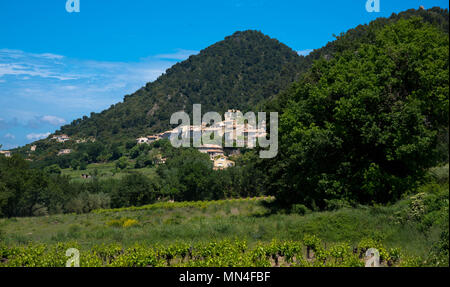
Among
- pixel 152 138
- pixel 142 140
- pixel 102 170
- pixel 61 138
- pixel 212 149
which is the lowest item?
pixel 102 170

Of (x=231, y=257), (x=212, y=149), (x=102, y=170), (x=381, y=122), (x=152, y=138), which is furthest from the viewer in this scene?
(x=152, y=138)

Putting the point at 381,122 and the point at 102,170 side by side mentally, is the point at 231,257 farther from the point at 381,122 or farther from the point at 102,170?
the point at 102,170

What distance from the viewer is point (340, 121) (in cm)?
1917

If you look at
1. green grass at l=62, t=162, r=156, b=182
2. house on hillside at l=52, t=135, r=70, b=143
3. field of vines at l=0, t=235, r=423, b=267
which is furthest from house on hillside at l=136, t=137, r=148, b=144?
field of vines at l=0, t=235, r=423, b=267

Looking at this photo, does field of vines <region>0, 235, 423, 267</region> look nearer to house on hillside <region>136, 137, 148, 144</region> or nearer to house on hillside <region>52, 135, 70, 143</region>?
house on hillside <region>136, 137, 148, 144</region>

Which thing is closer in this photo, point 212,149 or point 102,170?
point 102,170

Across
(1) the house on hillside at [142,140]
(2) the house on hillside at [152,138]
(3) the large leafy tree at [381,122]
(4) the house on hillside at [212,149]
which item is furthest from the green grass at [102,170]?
(3) the large leafy tree at [381,122]

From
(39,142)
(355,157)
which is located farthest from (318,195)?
(39,142)

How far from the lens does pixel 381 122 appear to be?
17.8 m

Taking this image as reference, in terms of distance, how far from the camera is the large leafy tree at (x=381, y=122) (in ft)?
54.5

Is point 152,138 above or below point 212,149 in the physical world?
above

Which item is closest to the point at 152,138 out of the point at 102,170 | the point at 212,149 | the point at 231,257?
the point at 212,149
